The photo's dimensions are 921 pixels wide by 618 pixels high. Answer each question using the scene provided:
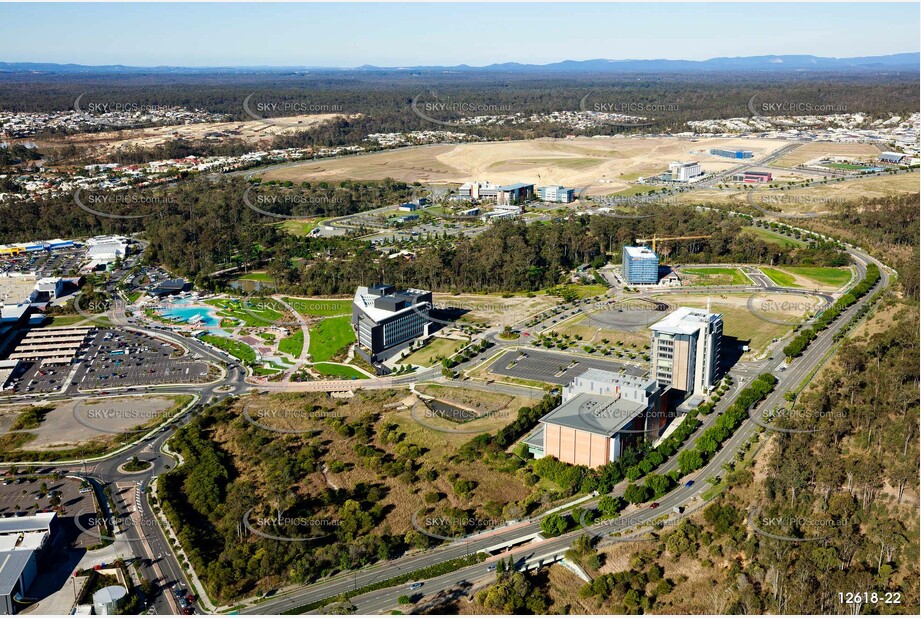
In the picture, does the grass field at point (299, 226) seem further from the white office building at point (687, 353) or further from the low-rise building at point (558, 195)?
the white office building at point (687, 353)

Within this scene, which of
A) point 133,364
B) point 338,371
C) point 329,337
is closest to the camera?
point 338,371

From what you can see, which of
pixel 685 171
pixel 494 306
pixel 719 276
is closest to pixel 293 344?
pixel 494 306

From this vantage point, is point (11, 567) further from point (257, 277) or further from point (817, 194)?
point (817, 194)

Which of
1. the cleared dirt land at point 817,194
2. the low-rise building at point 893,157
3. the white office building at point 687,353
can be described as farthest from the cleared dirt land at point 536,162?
the white office building at point 687,353

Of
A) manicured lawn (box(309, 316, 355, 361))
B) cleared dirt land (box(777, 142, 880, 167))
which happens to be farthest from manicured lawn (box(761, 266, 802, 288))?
cleared dirt land (box(777, 142, 880, 167))

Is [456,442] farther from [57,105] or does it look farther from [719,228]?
[57,105]

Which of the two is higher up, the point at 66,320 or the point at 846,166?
the point at 846,166
